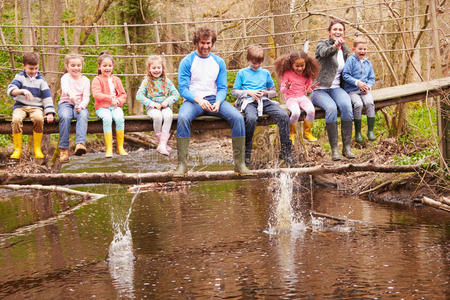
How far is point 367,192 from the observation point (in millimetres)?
9461

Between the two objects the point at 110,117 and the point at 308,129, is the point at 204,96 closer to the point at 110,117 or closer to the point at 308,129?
the point at 110,117

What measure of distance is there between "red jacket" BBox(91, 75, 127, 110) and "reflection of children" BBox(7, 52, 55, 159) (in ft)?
1.51

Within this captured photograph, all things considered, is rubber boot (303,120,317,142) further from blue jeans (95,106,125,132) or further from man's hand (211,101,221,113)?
blue jeans (95,106,125,132)

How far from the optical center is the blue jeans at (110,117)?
18.4ft

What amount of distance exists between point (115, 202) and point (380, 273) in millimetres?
5327

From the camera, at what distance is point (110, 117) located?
5.61m

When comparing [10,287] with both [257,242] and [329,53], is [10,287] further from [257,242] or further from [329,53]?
[329,53]

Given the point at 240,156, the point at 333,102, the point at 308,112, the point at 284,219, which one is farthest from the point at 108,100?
the point at 284,219

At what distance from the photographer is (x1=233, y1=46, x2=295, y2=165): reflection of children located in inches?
225

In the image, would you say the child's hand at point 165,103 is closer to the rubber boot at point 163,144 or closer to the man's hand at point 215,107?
the rubber boot at point 163,144

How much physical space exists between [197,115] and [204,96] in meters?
0.23

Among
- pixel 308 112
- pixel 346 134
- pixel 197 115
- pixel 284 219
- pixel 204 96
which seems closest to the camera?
pixel 197 115

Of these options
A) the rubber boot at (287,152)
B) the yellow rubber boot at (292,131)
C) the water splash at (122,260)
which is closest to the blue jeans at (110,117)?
the water splash at (122,260)

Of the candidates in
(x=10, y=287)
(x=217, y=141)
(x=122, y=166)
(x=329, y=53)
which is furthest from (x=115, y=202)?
(x=217, y=141)
